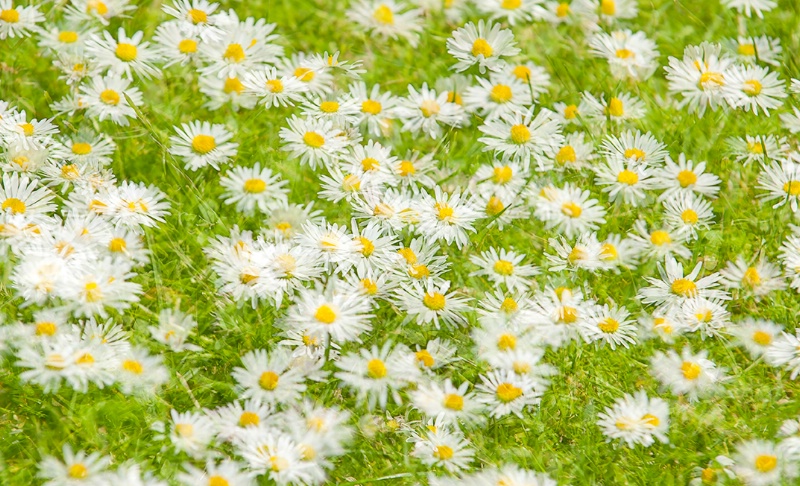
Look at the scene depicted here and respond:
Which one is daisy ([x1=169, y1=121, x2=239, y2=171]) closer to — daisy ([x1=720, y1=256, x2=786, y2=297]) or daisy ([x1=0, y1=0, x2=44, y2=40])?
daisy ([x1=0, y1=0, x2=44, y2=40])

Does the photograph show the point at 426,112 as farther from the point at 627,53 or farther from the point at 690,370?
the point at 690,370

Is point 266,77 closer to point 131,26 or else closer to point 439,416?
point 131,26

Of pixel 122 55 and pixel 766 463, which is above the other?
pixel 122 55

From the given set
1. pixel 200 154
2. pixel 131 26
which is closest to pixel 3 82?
pixel 131 26

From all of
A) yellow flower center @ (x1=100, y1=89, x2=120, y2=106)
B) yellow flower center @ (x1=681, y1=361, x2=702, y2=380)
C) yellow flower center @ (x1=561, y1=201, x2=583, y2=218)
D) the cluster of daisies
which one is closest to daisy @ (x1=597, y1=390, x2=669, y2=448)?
the cluster of daisies

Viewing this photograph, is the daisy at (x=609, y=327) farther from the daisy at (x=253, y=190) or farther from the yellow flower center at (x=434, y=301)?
the daisy at (x=253, y=190)

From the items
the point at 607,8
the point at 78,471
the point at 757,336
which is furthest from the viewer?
the point at 607,8

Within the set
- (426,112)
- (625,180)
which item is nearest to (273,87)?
(426,112)
